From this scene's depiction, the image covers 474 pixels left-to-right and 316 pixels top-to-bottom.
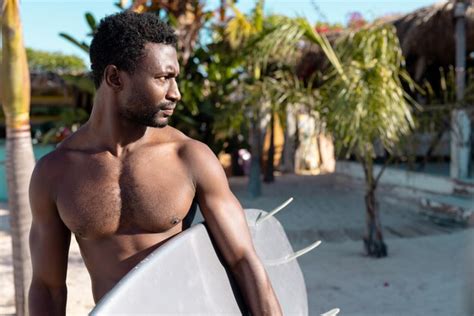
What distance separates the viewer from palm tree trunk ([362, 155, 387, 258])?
17.8ft

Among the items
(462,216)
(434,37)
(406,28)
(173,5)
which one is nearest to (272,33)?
(462,216)

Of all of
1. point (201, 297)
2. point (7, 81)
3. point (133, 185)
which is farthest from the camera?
point (7, 81)

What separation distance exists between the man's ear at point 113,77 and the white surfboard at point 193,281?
0.39 metres

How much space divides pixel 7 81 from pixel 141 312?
251cm

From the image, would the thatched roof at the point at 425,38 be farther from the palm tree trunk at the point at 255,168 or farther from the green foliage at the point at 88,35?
the green foliage at the point at 88,35

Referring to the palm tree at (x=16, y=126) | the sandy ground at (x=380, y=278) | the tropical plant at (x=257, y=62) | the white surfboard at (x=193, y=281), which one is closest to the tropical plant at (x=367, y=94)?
the tropical plant at (x=257, y=62)

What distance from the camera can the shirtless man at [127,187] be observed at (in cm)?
141

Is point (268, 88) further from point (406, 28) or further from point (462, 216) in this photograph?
point (406, 28)

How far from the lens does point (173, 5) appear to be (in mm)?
9719

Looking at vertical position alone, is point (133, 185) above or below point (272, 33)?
below

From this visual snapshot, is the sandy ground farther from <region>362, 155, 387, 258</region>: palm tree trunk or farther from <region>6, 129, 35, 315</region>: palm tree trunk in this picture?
<region>6, 129, 35, 315</region>: palm tree trunk

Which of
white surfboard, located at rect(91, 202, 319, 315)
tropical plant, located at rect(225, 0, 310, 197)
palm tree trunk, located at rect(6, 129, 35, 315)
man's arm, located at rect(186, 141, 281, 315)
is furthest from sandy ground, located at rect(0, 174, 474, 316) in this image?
man's arm, located at rect(186, 141, 281, 315)

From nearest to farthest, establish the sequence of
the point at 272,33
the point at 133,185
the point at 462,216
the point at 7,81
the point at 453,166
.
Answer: the point at 133,185 < the point at 7,81 < the point at 272,33 < the point at 462,216 < the point at 453,166

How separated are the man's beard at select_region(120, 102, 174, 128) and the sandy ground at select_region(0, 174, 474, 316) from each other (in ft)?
7.50
